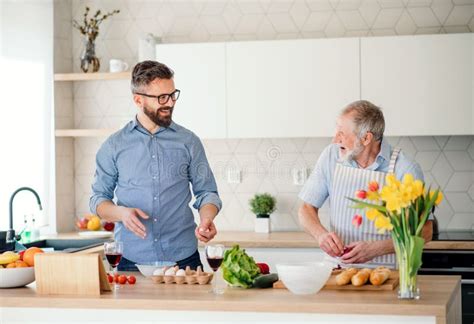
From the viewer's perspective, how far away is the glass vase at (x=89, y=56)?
6.05m

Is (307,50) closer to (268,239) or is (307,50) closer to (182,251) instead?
(268,239)

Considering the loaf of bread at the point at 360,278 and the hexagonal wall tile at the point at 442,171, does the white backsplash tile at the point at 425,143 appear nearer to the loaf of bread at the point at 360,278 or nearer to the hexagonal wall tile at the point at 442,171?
the hexagonal wall tile at the point at 442,171

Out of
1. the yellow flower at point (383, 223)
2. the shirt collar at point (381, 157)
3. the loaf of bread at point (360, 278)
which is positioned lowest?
the loaf of bread at point (360, 278)

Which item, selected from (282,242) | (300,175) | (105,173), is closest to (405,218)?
(105,173)

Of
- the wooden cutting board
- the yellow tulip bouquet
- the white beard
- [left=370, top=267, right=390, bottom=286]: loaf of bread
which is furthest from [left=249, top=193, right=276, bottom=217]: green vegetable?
the yellow tulip bouquet

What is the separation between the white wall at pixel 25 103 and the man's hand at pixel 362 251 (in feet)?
8.87

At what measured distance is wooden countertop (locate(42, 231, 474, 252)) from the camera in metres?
5.05

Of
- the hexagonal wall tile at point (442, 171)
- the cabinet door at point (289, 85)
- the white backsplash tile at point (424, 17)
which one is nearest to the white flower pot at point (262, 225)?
the cabinet door at point (289, 85)

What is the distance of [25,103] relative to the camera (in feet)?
19.0

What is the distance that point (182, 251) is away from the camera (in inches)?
158

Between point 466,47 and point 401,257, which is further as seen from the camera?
point 466,47

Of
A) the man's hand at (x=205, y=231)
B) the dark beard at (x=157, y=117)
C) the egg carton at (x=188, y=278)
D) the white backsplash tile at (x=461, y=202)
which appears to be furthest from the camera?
the white backsplash tile at (x=461, y=202)

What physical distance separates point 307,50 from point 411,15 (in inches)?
33.0

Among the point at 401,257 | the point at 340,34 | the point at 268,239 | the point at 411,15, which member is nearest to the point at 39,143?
the point at 268,239
